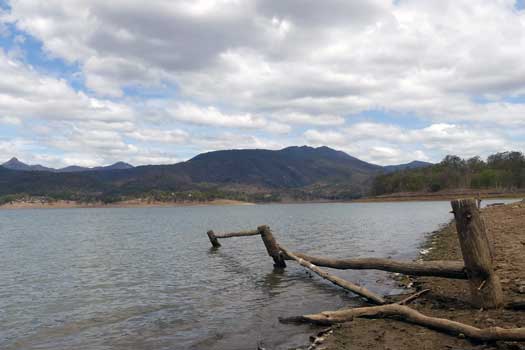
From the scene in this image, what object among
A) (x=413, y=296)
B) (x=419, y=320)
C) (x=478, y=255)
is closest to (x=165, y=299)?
(x=413, y=296)

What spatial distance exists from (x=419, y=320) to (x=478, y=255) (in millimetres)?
2117

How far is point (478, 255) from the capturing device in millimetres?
9703

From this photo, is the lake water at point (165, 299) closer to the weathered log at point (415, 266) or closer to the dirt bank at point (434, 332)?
the weathered log at point (415, 266)

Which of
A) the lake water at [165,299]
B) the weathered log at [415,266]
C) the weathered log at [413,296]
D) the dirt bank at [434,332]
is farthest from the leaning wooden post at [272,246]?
the weathered log at [413,296]

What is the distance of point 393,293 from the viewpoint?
1402cm

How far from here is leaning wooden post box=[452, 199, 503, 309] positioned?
967cm

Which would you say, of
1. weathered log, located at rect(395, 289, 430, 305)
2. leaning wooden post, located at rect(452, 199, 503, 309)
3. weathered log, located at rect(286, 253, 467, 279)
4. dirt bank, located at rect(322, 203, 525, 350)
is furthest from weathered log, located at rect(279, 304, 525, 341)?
weathered log, located at rect(286, 253, 467, 279)

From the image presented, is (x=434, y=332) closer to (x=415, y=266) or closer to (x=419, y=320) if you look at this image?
(x=419, y=320)

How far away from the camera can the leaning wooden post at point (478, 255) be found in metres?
9.67

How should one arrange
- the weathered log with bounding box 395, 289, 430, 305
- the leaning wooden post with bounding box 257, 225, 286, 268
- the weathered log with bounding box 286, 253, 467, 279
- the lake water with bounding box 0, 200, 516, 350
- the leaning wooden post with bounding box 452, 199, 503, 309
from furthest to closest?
the leaning wooden post with bounding box 257, 225, 286, 268
the weathered log with bounding box 395, 289, 430, 305
the lake water with bounding box 0, 200, 516, 350
the weathered log with bounding box 286, 253, 467, 279
the leaning wooden post with bounding box 452, 199, 503, 309

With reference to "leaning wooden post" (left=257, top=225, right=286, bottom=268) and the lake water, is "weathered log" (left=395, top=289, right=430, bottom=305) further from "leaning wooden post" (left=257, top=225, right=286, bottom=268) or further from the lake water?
"leaning wooden post" (left=257, top=225, right=286, bottom=268)

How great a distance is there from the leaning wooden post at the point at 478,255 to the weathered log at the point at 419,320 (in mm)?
1653

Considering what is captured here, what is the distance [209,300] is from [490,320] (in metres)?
9.76

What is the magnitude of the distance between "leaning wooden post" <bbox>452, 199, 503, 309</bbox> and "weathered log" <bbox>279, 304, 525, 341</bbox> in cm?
165
